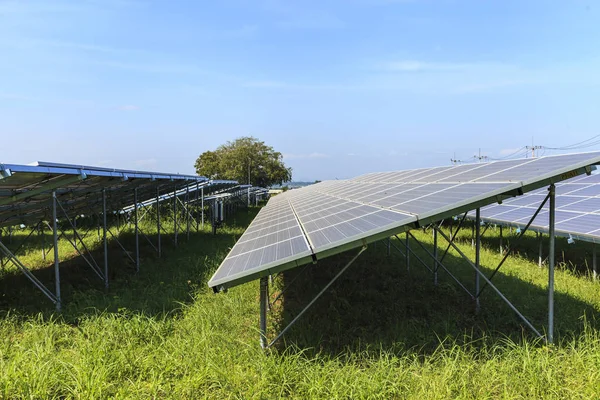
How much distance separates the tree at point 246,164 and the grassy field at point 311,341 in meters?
40.9

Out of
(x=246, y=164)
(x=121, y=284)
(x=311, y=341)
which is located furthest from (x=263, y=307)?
(x=246, y=164)

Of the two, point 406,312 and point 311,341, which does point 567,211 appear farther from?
point 311,341

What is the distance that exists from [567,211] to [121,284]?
12.5m

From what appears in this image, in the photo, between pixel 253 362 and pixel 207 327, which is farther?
pixel 207 327

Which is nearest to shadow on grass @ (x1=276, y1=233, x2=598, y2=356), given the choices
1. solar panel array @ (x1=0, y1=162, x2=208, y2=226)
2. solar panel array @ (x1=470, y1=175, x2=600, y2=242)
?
solar panel array @ (x1=470, y1=175, x2=600, y2=242)

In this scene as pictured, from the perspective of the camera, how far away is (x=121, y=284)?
9.40 metres

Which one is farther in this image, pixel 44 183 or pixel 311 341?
pixel 44 183

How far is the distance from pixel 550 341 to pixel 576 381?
0.85m

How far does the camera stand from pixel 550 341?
4848 millimetres

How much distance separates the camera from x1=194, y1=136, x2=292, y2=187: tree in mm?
49594

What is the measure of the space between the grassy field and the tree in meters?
40.9

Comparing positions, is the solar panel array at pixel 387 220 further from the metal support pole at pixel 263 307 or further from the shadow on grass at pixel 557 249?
the shadow on grass at pixel 557 249

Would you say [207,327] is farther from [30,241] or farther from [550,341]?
[30,241]

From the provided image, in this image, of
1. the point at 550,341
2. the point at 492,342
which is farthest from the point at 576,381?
the point at 492,342
